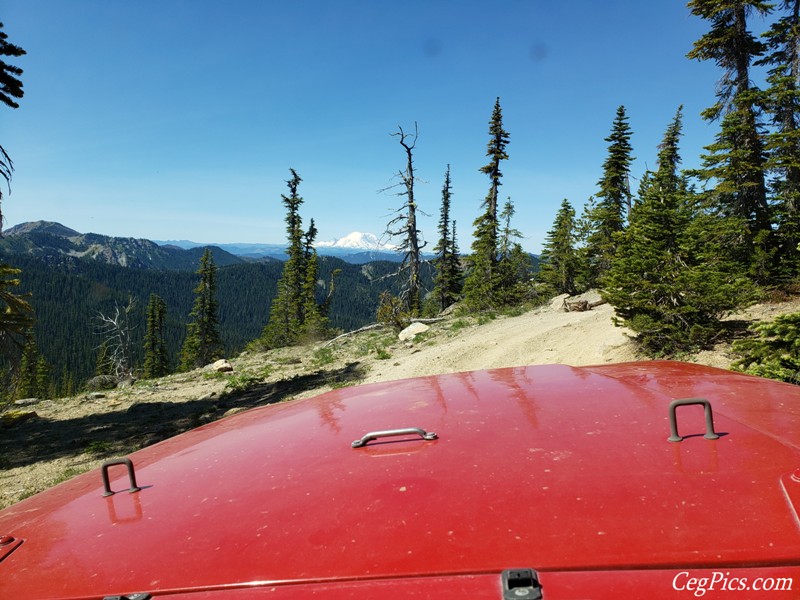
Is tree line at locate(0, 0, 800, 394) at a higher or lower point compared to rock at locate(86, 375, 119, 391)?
higher

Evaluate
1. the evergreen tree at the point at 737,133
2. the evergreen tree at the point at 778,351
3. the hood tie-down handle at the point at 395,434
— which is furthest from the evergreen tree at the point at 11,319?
the evergreen tree at the point at 737,133

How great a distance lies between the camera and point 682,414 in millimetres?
2031

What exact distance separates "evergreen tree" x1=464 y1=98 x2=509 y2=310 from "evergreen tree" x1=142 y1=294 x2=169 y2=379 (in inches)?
1727

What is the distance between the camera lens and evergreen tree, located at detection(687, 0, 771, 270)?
45.7 feet

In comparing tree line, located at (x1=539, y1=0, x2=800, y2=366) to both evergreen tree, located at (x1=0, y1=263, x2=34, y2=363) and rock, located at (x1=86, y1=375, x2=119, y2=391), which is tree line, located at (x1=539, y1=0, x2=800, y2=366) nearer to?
evergreen tree, located at (x1=0, y1=263, x2=34, y2=363)

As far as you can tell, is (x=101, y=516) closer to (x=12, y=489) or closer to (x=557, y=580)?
(x=557, y=580)

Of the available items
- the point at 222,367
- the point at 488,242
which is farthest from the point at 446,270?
the point at 222,367

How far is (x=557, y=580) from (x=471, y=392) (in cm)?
177

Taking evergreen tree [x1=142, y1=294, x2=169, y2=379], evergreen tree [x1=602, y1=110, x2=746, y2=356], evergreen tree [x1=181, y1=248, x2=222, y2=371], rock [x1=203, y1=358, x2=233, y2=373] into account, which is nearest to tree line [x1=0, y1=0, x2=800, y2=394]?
evergreen tree [x1=602, y1=110, x2=746, y2=356]

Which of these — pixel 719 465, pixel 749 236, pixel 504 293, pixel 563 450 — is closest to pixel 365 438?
pixel 563 450

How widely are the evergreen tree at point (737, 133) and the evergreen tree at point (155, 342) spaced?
58.0m

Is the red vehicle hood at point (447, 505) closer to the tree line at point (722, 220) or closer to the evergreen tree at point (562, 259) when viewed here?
the tree line at point (722, 220)

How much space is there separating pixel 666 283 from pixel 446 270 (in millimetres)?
32314

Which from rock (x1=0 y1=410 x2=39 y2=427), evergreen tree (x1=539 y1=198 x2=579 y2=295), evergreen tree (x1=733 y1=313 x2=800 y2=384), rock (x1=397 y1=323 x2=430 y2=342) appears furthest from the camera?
evergreen tree (x1=539 y1=198 x2=579 y2=295)
